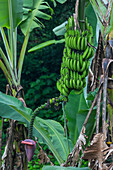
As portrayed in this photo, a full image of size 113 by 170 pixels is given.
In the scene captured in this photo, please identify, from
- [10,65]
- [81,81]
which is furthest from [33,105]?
[81,81]

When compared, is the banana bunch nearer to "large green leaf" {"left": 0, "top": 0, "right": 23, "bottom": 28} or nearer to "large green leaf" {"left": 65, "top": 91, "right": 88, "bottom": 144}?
"large green leaf" {"left": 65, "top": 91, "right": 88, "bottom": 144}

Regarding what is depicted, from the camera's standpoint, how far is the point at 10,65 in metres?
1.62

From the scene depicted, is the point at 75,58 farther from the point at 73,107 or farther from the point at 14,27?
the point at 14,27

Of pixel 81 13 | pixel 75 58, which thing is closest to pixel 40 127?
pixel 75 58

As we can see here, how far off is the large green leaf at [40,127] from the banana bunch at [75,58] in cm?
32

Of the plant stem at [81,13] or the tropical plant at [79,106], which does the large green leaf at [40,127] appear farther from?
the plant stem at [81,13]

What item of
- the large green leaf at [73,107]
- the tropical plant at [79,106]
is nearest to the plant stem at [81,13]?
the tropical plant at [79,106]

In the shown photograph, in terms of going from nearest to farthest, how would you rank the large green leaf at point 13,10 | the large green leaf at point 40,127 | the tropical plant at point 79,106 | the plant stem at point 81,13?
the tropical plant at point 79,106 → the plant stem at point 81,13 → the large green leaf at point 40,127 → the large green leaf at point 13,10

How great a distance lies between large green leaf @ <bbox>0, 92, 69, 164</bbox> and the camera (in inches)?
50.8

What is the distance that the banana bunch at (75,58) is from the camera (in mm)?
1031

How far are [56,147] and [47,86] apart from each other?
207 centimetres

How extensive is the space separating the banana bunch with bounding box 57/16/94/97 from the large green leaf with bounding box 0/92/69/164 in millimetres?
323

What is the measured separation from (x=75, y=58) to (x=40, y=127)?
50cm

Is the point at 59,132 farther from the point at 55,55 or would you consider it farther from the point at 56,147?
the point at 55,55
